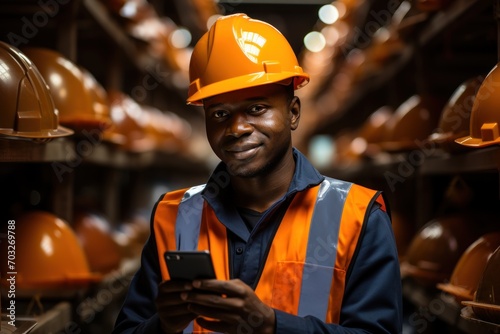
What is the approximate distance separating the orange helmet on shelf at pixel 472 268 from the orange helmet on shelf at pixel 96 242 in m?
2.15

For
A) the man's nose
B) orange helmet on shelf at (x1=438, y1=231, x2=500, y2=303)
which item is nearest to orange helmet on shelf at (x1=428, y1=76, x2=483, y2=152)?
orange helmet on shelf at (x1=438, y1=231, x2=500, y2=303)

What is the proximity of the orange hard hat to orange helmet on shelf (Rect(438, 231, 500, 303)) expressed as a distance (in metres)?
1.09

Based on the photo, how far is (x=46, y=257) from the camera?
11.5 feet

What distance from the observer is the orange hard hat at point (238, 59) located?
2502 millimetres

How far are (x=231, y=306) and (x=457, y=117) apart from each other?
1.86m

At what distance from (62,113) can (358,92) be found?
5.22m

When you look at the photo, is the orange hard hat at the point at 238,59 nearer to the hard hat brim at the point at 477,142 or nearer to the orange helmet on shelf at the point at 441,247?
the hard hat brim at the point at 477,142

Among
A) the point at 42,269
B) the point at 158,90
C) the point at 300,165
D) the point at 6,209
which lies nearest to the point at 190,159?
the point at 158,90

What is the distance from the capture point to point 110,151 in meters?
5.07

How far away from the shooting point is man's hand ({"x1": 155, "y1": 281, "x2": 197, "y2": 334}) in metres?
2.08

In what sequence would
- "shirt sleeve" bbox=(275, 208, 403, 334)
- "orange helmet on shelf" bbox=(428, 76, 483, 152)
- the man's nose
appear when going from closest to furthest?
"shirt sleeve" bbox=(275, 208, 403, 334) < the man's nose < "orange helmet on shelf" bbox=(428, 76, 483, 152)

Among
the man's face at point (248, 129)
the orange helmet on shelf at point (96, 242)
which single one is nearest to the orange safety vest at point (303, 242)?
the man's face at point (248, 129)

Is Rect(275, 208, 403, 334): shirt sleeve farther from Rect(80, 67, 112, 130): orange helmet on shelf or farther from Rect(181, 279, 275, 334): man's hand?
Rect(80, 67, 112, 130): orange helmet on shelf

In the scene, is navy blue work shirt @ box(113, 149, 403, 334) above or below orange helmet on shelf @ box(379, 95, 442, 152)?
below
